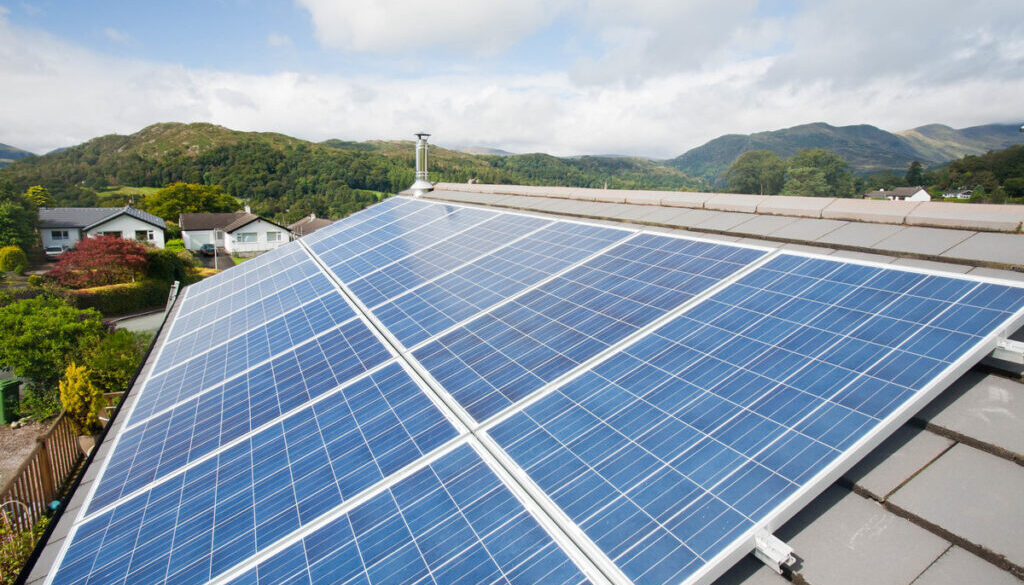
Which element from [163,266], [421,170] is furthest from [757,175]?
[163,266]

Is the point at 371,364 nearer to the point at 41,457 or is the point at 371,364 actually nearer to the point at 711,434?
the point at 711,434

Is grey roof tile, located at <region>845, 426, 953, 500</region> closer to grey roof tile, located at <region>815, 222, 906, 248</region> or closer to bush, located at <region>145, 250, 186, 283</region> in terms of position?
grey roof tile, located at <region>815, 222, 906, 248</region>

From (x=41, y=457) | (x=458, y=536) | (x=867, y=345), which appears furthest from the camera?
(x=41, y=457)

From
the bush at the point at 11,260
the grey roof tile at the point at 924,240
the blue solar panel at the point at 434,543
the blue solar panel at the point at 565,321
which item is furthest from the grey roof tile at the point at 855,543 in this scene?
the bush at the point at 11,260

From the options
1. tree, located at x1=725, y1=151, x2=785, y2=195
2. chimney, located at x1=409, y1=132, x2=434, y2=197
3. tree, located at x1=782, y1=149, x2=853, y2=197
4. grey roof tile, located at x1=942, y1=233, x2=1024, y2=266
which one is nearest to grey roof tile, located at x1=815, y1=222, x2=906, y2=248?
grey roof tile, located at x1=942, y1=233, x2=1024, y2=266

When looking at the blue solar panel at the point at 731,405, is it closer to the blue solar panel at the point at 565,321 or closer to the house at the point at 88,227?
the blue solar panel at the point at 565,321

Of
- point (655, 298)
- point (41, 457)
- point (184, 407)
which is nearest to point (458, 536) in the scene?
point (655, 298)
